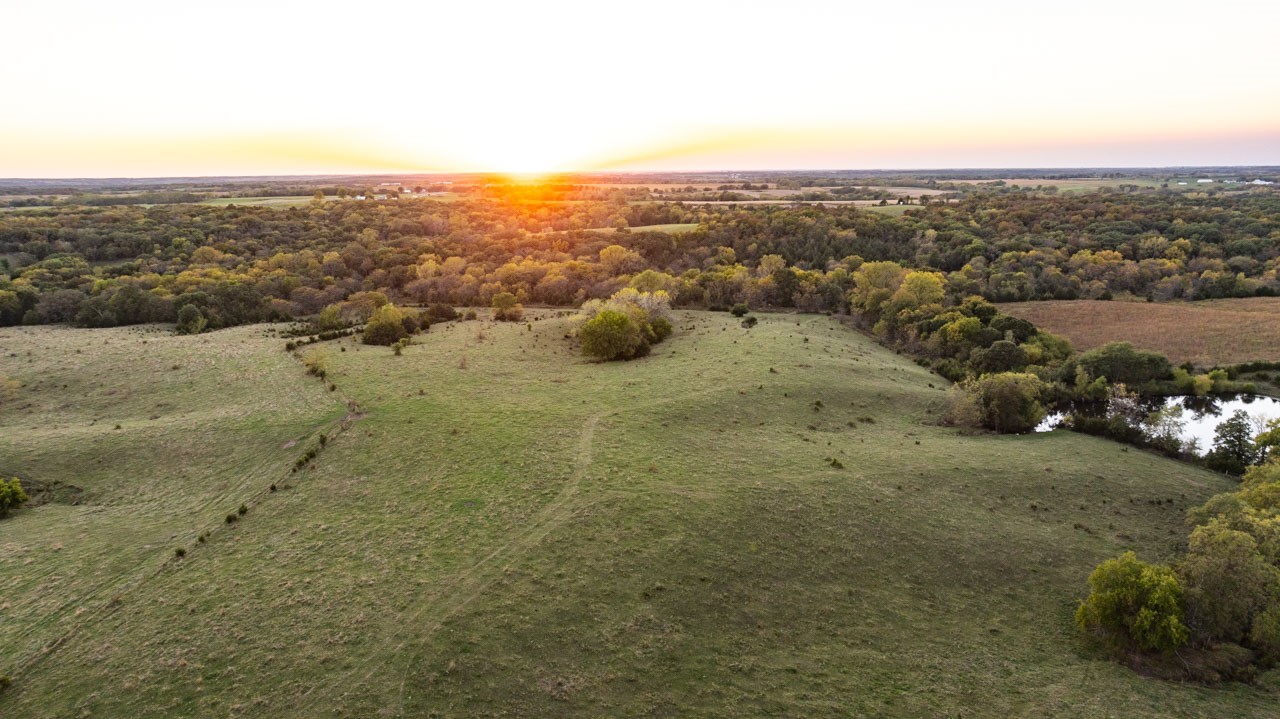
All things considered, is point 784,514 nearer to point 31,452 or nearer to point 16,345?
point 31,452

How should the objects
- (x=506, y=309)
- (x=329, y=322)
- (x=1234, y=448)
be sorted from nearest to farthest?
(x=1234, y=448) → (x=329, y=322) → (x=506, y=309)

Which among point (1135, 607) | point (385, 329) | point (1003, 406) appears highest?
point (385, 329)

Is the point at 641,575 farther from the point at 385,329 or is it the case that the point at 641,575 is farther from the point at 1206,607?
the point at 385,329

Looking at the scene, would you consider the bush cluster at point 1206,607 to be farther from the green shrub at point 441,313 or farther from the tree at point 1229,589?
the green shrub at point 441,313

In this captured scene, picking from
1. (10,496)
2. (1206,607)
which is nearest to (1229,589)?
(1206,607)

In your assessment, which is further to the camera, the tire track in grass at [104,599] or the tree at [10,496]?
the tree at [10,496]

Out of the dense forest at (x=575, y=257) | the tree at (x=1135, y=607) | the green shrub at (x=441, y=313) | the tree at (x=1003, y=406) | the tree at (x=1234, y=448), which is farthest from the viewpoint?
the dense forest at (x=575, y=257)

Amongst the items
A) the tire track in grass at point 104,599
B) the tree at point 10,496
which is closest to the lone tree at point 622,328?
the tire track in grass at point 104,599
